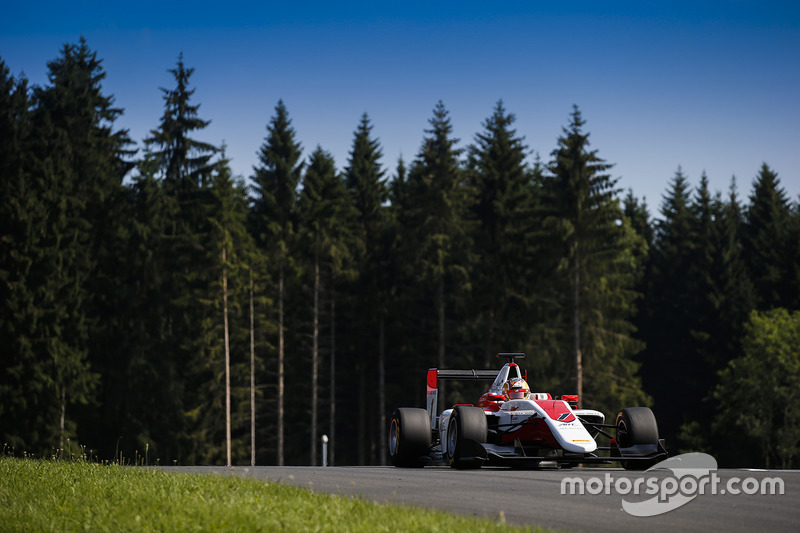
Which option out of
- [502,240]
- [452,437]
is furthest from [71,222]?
[452,437]

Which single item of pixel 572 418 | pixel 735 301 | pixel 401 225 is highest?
pixel 401 225

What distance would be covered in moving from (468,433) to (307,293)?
4408 centimetres

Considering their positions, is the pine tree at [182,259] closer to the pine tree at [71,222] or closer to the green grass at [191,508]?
the pine tree at [71,222]

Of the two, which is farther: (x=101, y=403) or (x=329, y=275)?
(x=329, y=275)

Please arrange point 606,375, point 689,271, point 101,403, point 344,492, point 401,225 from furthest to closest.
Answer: point 689,271
point 401,225
point 101,403
point 606,375
point 344,492

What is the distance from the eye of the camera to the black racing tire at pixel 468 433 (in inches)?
651

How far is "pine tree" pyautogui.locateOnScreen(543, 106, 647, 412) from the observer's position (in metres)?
47.4

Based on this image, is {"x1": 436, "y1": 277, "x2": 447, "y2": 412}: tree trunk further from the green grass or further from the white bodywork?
the green grass

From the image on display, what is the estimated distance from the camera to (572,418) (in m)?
16.5

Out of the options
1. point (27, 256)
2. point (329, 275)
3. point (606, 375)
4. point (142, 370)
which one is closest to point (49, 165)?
point (27, 256)

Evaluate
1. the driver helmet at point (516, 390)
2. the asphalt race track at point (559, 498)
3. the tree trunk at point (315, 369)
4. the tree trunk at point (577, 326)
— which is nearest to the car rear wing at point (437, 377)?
the driver helmet at point (516, 390)

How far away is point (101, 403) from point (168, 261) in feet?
27.4

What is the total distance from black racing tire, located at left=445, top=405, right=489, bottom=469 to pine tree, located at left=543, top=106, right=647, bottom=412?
30.5m

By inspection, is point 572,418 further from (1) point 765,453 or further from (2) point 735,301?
(2) point 735,301
